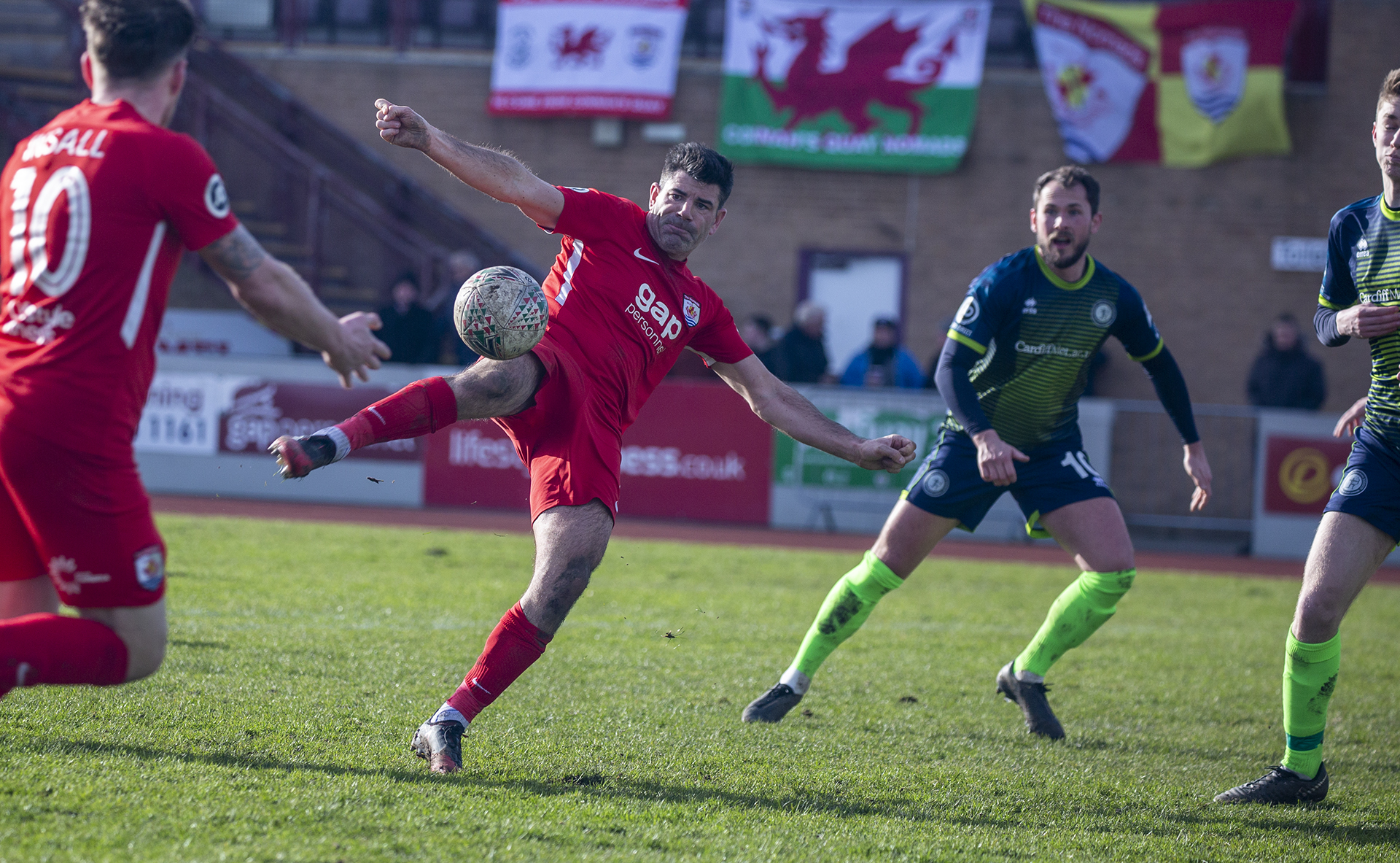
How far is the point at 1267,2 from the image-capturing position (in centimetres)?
1798

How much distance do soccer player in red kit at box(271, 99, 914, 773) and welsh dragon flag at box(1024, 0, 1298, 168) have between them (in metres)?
15.0

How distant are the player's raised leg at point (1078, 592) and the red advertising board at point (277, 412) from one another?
366 inches

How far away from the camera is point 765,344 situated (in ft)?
51.0

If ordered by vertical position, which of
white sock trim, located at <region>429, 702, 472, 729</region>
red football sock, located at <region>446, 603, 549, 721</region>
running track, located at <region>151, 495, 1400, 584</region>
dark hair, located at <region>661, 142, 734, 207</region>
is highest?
dark hair, located at <region>661, 142, 734, 207</region>

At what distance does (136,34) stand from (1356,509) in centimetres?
428

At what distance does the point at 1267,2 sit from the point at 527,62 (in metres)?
11.0

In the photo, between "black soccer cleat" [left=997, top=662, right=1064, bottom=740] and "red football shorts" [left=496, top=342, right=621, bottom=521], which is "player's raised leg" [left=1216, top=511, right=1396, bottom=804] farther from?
"red football shorts" [left=496, top=342, right=621, bottom=521]

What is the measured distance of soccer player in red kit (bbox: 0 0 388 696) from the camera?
9.98 feet

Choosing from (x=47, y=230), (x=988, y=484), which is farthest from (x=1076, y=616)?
(x=47, y=230)

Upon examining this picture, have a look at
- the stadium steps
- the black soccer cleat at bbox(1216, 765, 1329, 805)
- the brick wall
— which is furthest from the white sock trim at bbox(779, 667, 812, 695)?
the brick wall

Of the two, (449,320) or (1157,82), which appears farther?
(1157,82)

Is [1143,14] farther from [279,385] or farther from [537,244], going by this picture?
[279,385]

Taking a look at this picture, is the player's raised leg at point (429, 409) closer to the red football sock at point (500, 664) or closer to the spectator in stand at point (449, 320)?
the red football sock at point (500, 664)

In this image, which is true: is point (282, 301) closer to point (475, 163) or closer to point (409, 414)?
point (409, 414)
